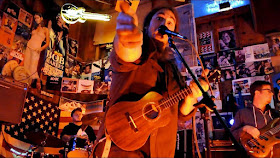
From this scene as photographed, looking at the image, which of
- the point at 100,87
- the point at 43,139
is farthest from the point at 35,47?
the point at 43,139

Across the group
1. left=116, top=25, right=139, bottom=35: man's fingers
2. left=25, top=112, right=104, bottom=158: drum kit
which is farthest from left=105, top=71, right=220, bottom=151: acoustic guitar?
left=25, top=112, right=104, bottom=158: drum kit

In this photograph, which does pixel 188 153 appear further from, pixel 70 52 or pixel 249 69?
pixel 70 52

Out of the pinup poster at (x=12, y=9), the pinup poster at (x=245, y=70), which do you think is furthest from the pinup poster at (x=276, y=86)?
the pinup poster at (x=12, y=9)

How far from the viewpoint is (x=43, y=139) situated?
14.6 ft

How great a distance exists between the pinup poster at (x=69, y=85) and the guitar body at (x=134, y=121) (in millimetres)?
4871

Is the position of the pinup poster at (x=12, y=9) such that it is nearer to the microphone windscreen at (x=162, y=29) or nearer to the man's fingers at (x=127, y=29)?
the microphone windscreen at (x=162, y=29)

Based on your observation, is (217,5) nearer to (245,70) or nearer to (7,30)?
(245,70)

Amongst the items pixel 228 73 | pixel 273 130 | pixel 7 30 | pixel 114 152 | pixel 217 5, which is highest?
pixel 217 5

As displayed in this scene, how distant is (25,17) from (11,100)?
230 cm

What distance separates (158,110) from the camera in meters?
1.36

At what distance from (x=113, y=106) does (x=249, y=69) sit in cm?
430

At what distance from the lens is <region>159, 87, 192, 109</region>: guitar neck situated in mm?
1364

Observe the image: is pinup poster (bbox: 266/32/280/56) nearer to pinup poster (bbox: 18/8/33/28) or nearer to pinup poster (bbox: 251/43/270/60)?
pinup poster (bbox: 251/43/270/60)

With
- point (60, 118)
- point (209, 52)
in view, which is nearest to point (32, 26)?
point (60, 118)
